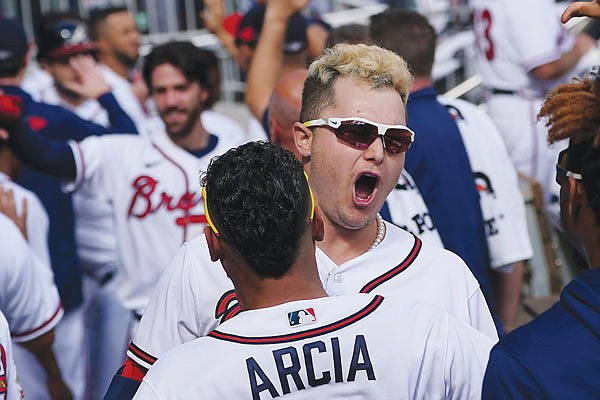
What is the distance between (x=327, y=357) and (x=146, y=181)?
291 centimetres

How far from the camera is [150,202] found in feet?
15.6

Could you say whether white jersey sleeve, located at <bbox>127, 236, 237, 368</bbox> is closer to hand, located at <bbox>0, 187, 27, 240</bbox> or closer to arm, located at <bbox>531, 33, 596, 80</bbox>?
hand, located at <bbox>0, 187, 27, 240</bbox>

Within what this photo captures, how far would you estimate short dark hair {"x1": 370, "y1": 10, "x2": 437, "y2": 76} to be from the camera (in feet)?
13.1

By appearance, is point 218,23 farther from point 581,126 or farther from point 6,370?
point 581,126

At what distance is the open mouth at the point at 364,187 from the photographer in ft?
9.07

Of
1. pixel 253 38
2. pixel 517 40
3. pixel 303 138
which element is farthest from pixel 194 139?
pixel 517 40

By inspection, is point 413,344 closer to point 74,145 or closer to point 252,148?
point 252,148

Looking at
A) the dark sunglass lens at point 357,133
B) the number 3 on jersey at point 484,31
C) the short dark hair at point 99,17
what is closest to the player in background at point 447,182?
the dark sunglass lens at point 357,133

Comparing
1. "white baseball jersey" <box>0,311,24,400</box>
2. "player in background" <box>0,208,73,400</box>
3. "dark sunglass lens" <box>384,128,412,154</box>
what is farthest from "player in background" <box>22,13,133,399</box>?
"dark sunglass lens" <box>384,128,412,154</box>

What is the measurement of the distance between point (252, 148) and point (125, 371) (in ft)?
2.56

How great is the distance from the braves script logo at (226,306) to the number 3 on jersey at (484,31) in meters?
4.11

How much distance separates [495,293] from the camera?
4262 mm

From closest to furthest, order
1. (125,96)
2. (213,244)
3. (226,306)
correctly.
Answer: (213,244)
(226,306)
(125,96)

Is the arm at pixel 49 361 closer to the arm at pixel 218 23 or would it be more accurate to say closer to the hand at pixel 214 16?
the arm at pixel 218 23
